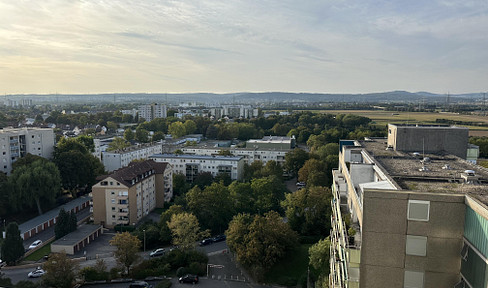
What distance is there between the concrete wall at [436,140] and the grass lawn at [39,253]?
28.2 meters

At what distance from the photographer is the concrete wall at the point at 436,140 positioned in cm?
1766

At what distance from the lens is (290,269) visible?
24.7 m

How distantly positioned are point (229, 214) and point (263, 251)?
9933mm

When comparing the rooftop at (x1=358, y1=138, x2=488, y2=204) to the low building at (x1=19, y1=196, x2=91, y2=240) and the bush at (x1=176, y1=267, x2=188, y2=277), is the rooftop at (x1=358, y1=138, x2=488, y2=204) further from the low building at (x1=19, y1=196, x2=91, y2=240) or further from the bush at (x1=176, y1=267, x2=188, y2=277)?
the low building at (x1=19, y1=196, x2=91, y2=240)

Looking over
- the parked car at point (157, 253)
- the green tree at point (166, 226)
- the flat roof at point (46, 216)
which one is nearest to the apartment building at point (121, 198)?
the green tree at point (166, 226)

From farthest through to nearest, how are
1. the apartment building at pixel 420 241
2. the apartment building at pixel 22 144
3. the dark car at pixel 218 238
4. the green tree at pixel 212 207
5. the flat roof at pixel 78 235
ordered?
the apartment building at pixel 22 144 → the green tree at pixel 212 207 → the dark car at pixel 218 238 → the flat roof at pixel 78 235 → the apartment building at pixel 420 241

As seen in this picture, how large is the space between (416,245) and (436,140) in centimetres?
1241

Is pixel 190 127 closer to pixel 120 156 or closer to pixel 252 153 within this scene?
pixel 252 153

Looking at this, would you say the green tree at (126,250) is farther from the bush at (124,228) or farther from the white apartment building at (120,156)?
the white apartment building at (120,156)

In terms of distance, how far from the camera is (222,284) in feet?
75.0

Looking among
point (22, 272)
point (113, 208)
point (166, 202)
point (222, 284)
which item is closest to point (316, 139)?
point (166, 202)

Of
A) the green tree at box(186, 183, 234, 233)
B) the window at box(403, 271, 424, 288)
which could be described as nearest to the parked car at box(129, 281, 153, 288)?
the green tree at box(186, 183, 234, 233)

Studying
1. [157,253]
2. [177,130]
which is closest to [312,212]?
[157,253]

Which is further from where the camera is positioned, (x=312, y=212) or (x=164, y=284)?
(x=312, y=212)
